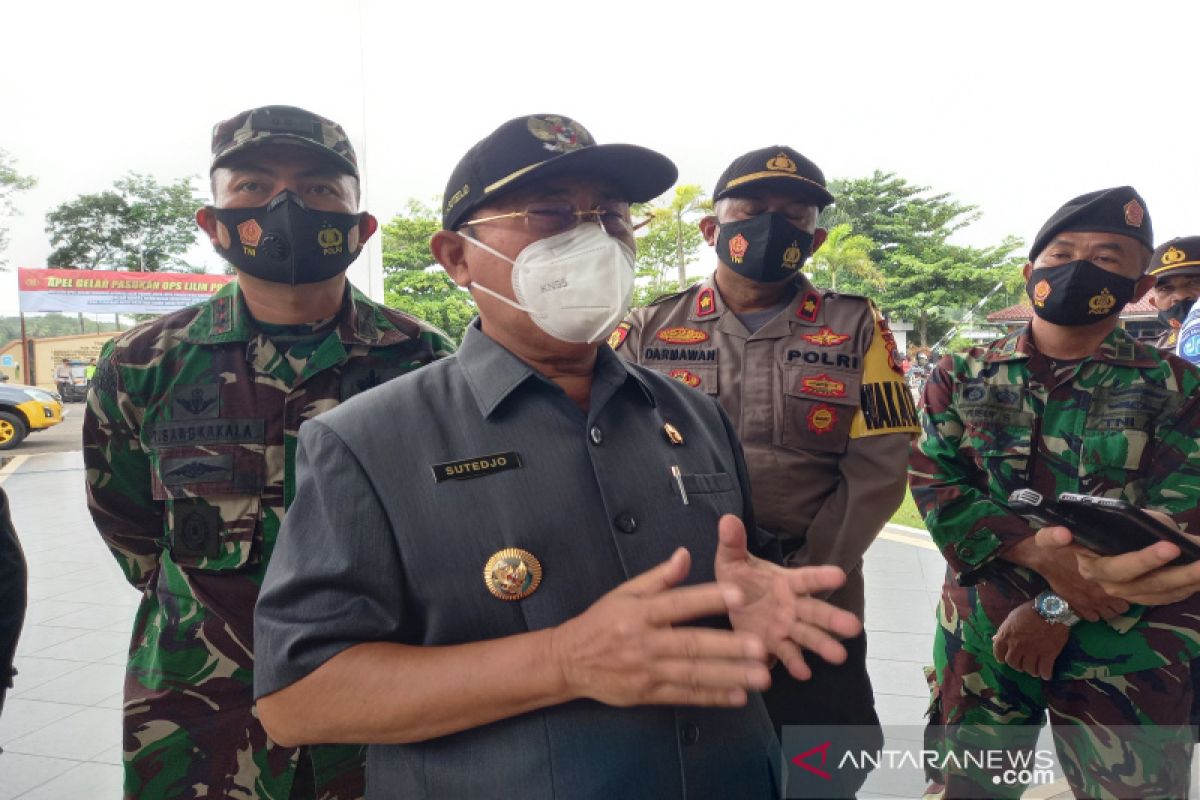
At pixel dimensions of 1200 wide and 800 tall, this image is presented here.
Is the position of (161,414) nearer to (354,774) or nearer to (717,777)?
(354,774)

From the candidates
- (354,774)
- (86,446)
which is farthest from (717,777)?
(86,446)

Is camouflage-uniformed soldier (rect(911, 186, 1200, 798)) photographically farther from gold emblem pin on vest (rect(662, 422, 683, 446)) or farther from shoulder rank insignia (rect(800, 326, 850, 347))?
gold emblem pin on vest (rect(662, 422, 683, 446))

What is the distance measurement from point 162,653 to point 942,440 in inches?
76.3

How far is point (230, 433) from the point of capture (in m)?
1.68

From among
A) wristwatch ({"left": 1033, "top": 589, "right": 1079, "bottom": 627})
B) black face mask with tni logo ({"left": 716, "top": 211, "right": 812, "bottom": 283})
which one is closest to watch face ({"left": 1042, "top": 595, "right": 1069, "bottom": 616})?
wristwatch ({"left": 1033, "top": 589, "right": 1079, "bottom": 627})

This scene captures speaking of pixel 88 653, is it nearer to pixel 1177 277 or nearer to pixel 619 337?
pixel 619 337

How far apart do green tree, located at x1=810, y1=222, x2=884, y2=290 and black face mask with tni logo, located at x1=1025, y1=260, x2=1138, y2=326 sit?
19.2 meters

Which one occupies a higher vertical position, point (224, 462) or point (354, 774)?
point (224, 462)

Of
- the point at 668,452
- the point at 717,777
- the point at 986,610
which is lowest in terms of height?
the point at 986,610

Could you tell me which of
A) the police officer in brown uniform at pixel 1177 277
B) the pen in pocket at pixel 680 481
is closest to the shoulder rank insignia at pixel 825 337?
the pen in pocket at pixel 680 481

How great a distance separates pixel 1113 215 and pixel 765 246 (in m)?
0.86

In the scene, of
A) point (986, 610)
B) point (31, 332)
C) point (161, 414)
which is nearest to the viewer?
point (161, 414)

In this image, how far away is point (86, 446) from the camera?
1.76 m

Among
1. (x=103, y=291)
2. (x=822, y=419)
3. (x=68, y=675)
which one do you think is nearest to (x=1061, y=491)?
(x=822, y=419)
